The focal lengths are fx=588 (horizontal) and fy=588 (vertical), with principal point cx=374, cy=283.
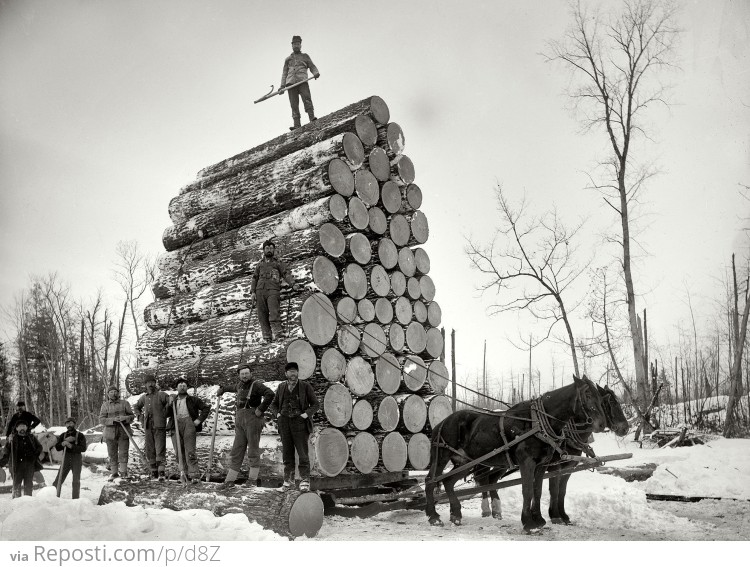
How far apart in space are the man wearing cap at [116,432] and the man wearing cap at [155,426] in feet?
2.35

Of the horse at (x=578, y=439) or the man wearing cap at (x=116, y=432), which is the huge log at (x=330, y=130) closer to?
the man wearing cap at (x=116, y=432)

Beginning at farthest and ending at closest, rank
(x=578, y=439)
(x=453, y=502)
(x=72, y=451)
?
(x=72, y=451) < (x=453, y=502) < (x=578, y=439)

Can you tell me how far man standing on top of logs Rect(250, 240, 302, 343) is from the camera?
→ 24.3 feet

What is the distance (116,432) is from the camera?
8820 millimetres

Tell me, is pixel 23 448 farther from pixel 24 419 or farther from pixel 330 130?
pixel 330 130

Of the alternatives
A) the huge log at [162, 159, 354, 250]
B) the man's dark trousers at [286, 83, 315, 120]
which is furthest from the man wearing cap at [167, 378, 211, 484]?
the man's dark trousers at [286, 83, 315, 120]

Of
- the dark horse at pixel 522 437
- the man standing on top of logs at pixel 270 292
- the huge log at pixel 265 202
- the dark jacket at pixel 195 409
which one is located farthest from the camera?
the huge log at pixel 265 202

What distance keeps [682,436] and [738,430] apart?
2.41 meters

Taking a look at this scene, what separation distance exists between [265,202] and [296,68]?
2091 mm

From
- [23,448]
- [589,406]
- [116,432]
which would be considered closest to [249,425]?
[116,432]

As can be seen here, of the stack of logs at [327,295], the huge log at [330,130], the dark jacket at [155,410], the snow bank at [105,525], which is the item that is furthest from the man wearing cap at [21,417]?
the huge log at [330,130]

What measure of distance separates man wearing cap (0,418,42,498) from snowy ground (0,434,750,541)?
2559 millimetres

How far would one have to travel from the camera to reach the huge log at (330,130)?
8.80 metres

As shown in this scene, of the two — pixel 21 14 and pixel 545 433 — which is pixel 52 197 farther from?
pixel 545 433
